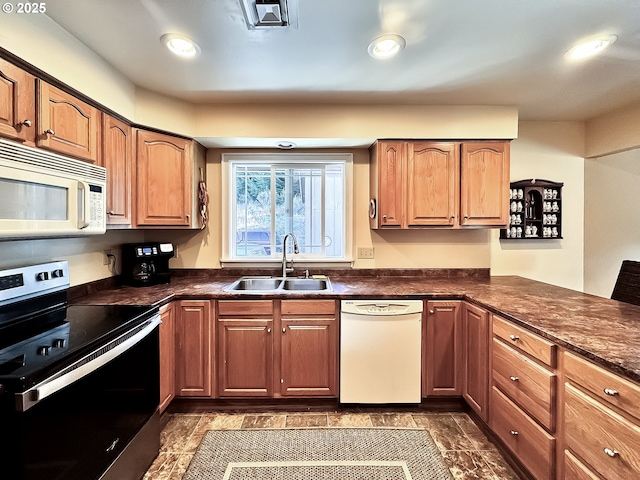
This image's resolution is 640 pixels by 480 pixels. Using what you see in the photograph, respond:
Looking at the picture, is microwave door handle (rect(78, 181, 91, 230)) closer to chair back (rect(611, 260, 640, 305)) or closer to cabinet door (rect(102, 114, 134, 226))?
cabinet door (rect(102, 114, 134, 226))

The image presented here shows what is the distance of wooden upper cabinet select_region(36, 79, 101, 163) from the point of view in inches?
58.1

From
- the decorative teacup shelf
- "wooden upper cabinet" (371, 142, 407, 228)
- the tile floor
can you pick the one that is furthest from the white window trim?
the decorative teacup shelf

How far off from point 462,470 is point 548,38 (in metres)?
2.44

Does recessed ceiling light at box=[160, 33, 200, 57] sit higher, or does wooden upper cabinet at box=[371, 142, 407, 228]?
recessed ceiling light at box=[160, 33, 200, 57]

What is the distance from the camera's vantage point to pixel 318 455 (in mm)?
1812

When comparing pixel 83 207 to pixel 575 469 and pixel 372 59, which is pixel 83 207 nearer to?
pixel 372 59

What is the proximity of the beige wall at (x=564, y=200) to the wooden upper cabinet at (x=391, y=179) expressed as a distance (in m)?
1.09

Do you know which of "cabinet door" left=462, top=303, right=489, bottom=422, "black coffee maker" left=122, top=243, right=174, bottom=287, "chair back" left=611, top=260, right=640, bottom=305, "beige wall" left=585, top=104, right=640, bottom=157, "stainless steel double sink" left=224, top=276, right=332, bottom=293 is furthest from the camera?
"stainless steel double sink" left=224, top=276, right=332, bottom=293

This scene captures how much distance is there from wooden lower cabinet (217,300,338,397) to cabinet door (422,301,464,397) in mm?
681

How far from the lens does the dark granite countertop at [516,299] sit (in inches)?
49.2

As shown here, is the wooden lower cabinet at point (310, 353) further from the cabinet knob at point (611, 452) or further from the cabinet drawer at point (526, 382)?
the cabinet knob at point (611, 452)

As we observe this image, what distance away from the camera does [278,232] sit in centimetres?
296

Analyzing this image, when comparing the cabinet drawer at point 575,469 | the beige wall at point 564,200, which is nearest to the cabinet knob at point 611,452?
the cabinet drawer at point 575,469

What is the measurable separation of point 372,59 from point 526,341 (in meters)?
1.81
